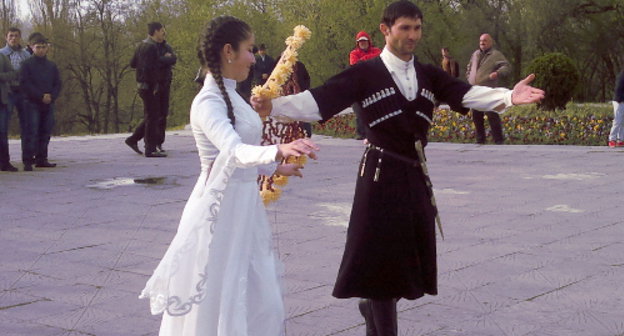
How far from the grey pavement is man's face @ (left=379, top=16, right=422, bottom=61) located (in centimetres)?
160

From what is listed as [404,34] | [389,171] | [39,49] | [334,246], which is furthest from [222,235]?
[39,49]

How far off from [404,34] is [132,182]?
26.1 ft

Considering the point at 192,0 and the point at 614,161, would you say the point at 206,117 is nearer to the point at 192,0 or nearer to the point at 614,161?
the point at 614,161

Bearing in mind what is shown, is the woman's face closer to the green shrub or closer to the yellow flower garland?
the yellow flower garland

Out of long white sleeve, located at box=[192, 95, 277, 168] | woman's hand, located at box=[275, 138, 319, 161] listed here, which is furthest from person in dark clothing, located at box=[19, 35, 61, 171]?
woman's hand, located at box=[275, 138, 319, 161]

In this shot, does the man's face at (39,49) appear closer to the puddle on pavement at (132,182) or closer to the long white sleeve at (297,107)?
the puddle on pavement at (132,182)

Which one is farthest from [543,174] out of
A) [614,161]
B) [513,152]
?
[513,152]

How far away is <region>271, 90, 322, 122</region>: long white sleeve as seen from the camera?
4594 millimetres

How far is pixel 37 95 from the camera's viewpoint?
43.4 feet

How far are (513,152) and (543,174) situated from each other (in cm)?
287

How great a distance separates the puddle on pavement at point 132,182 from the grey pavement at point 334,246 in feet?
0.05

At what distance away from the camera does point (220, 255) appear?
13.3 feet

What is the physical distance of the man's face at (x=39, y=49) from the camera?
13234 millimetres

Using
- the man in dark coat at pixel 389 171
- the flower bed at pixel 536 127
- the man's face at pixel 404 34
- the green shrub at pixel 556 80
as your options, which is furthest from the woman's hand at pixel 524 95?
the green shrub at pixel 556 80
